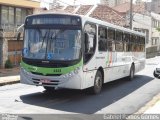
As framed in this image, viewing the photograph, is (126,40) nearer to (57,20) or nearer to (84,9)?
(57,20)

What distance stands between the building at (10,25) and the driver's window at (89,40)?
58.5 ft

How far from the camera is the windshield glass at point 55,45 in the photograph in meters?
13.0

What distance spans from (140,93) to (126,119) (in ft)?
21.1

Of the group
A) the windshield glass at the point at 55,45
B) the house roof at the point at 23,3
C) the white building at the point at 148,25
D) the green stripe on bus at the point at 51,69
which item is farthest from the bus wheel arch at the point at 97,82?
the white building at the point at 148,25

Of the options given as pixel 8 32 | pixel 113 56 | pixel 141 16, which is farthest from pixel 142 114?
pixel 141 16

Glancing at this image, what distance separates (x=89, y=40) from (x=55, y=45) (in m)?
1.39

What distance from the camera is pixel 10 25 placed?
33312 mm

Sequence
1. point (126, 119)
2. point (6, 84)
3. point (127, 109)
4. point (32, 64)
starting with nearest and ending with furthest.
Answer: point (126, 119) < point (127, 109) < point (32, 64) < point (6, 84)

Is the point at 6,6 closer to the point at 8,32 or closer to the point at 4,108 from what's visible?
the point at 8,32

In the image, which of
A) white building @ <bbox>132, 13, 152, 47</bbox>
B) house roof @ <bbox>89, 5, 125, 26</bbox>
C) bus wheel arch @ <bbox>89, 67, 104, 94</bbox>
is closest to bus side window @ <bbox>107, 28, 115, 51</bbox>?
bus wheel arch @ <bbox>89, 67, 104, 94</bbox>

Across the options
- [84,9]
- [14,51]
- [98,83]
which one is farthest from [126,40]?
[84,9]

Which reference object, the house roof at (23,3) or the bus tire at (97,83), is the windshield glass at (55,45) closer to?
the bus tire at (97,83)

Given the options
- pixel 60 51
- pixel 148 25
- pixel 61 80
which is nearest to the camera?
pixel 61 80

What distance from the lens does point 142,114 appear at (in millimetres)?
10477
